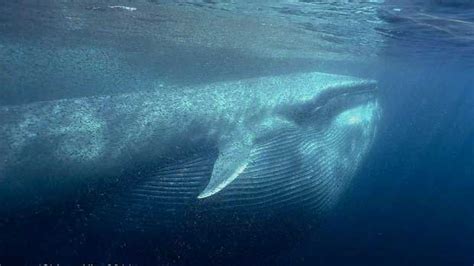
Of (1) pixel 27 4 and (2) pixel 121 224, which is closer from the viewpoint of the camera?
(2) pixel 121 224

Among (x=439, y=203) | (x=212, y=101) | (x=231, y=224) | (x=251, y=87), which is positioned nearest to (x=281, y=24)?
(x=251, y=87)

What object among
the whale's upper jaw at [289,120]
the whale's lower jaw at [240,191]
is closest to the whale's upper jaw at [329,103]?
the whale's upper jaw at [289,120]

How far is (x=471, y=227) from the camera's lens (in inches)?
840

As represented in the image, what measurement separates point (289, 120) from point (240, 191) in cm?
236

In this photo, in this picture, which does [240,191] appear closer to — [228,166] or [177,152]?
[228,166]

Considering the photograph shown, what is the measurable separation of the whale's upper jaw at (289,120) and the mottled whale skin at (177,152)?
2 centimetres

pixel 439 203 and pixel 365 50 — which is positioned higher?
pixel 365 50

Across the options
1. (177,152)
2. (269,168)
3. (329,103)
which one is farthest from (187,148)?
(329,103)

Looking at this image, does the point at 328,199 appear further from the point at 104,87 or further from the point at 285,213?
the point at 104,87

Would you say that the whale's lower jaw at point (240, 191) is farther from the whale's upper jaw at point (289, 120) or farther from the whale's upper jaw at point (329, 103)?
the whale's upper jaw at point (329, 103)

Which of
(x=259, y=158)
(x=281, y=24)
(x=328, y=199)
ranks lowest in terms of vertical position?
(x=328, y=199)

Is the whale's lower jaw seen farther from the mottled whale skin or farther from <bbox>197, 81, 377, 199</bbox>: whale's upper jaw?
<bbox>197, 81, 377, 199</bbox>: whale's upper jaw

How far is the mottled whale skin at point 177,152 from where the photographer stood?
19.0 ft

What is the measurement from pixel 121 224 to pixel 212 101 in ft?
9.50
